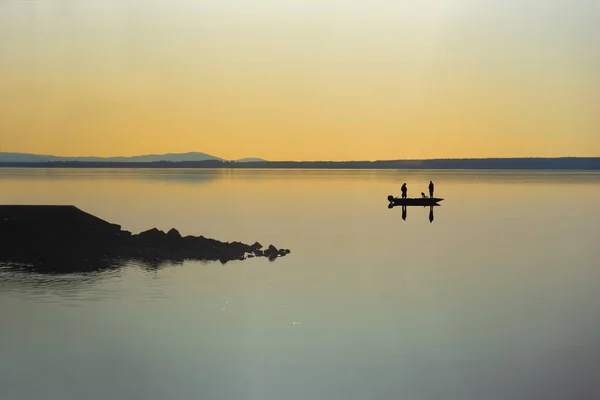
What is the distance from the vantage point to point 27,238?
119 ft

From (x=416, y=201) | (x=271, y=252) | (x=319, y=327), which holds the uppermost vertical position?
(x=416, y=201)

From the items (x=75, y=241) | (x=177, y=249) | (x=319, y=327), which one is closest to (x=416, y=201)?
(x=177, y=249)

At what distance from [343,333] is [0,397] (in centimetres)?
959

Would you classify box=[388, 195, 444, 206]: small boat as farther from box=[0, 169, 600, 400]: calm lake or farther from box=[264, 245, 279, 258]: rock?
box=[264, 245, 279, 258]: rock

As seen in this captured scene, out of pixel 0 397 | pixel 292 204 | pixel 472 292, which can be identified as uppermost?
pixel 292 204

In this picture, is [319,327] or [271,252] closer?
[319,327]

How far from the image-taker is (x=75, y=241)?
36344 millimetres

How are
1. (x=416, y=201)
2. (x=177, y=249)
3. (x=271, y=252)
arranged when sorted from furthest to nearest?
(x=416, y=201), (x=271, y=252), (x=177, y=249)

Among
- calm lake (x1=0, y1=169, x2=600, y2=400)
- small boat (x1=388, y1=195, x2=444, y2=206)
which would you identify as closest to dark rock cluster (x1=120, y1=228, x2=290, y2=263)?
calm lake (x1=0, y1=169, x2=600, y2=400)

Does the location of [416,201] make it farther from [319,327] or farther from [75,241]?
[319,327]

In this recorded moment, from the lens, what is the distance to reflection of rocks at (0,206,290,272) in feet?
116

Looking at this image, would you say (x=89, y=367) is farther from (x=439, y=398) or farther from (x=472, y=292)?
(x=472, y=292)

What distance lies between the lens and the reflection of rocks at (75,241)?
116 ft

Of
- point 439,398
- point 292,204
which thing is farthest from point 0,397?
point 292,204
